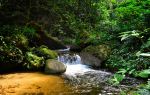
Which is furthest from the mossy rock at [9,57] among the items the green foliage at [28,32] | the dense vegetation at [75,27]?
the green foliage at [28,32]

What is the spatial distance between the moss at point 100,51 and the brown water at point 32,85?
3.27 m

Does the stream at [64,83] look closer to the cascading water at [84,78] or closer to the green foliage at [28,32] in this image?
the cascading water at [84,78]

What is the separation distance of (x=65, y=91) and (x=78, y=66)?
5.40 m

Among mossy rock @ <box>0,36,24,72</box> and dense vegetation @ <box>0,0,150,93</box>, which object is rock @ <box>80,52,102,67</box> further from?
mossy rock @ <box>0,36,24,72</box>

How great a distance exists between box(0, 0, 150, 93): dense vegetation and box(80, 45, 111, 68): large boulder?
0.34m

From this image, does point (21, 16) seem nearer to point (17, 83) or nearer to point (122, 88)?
point (17, 83)

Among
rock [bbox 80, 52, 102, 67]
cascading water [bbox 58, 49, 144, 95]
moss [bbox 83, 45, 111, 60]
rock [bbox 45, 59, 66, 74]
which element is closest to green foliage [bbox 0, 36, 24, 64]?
rock [bbox 45, 59, 66, 74]

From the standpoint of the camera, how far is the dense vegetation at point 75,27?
11.8 m

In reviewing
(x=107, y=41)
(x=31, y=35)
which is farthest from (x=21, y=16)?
(x=107, y=41)

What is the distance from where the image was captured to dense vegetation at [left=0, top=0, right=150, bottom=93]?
11828 mm

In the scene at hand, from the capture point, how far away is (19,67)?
1205cm

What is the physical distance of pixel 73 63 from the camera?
14.4 meters

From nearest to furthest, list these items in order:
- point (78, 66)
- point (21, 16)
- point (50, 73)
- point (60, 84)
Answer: point (60, 84) → point (50, 73) → point (78, 66) → point (21, 16)

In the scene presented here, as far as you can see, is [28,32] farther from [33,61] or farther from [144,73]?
[144,73]
